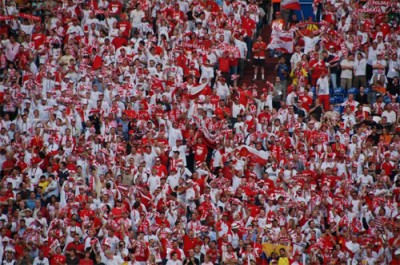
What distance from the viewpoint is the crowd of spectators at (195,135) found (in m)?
35.5

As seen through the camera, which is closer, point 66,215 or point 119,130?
point 66,215

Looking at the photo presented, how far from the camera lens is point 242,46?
134ft

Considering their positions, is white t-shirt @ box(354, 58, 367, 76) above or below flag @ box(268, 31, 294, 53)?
below

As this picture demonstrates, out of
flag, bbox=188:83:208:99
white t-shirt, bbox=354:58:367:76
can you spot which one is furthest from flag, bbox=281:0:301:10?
flag, bbox=188:83:208:99

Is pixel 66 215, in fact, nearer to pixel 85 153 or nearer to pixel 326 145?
pixel 85 153

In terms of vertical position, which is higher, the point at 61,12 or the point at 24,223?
the point at 61,12

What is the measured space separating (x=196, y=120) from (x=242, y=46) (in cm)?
335

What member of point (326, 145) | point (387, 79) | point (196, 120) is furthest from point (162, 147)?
point (387, 79)

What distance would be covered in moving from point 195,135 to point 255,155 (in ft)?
5.49

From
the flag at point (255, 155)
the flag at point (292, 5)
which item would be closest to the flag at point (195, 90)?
the flag at point (255, 155)

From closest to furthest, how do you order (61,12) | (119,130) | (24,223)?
(24,223), (119,130), (61,12)

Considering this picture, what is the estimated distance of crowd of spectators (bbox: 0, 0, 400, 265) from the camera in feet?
116

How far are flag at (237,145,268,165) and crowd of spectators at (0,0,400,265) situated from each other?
0.08 meters

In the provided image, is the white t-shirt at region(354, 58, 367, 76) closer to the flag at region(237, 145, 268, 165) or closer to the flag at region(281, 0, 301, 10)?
the flag at region(281, 0, 301, 10)
